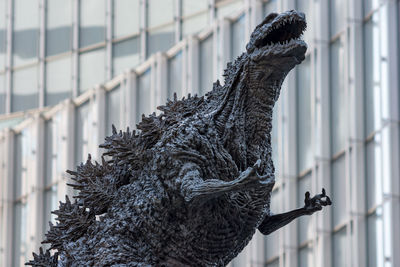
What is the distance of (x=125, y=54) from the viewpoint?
46.7 metres

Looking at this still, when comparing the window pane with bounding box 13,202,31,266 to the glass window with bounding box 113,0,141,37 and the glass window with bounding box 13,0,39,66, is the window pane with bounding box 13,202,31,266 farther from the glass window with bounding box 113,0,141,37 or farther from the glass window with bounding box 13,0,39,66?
the glass window with bounding box 113,0,141,37

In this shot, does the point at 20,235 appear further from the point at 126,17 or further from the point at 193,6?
the point at 193,6

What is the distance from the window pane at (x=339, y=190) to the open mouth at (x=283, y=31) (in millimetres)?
23031

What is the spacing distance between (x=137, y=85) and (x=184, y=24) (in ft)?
14.8

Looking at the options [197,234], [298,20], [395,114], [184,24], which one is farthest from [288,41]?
[184,24]

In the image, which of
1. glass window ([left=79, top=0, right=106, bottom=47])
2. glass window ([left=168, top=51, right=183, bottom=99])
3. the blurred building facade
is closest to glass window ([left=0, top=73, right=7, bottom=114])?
the blurred building facade

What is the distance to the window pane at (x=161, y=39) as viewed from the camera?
150 ft

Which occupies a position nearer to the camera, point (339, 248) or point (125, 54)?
point (339, 248)

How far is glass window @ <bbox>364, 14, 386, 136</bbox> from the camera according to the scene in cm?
3500

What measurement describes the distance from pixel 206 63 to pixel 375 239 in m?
8.83

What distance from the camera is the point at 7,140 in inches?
1777

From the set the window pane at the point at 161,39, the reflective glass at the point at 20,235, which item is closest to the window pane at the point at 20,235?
the reflective glass at the point at 20,235

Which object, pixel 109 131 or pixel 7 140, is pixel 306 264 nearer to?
pixel 109 131

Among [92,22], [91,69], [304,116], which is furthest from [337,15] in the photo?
[92,22]
